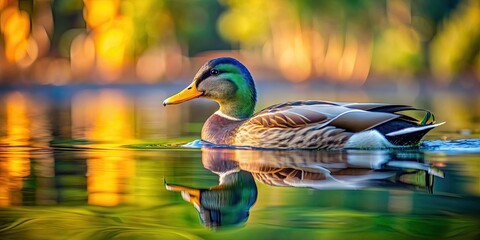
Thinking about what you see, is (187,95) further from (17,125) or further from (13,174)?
(17,125)

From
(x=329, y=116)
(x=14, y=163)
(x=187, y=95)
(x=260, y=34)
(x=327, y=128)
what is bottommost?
(x=14, y=163)

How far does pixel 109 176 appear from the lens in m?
7.50

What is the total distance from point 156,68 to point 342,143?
3534 centimetres

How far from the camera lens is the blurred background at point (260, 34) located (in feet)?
119

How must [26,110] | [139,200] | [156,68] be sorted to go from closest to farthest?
[139,200] < [26,110] < [156,68]

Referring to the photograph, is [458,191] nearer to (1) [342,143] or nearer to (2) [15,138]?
(1) [342,143]

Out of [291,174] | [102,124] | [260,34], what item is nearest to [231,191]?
[291,174]

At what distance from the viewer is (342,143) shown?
9203mm

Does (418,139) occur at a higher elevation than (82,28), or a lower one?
lower

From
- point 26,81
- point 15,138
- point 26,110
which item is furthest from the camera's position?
point 26,81

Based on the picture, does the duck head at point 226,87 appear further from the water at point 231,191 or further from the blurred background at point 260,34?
the blurred background at point 260,34

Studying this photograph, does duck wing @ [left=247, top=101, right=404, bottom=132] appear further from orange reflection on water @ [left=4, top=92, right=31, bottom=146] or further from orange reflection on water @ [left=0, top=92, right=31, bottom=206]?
orange reflection on water @ [left=4, top=92, right=31, bottom=146]

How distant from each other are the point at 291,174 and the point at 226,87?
301 centimetres

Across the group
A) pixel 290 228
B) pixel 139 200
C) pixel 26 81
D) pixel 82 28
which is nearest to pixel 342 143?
pixel 139 200
